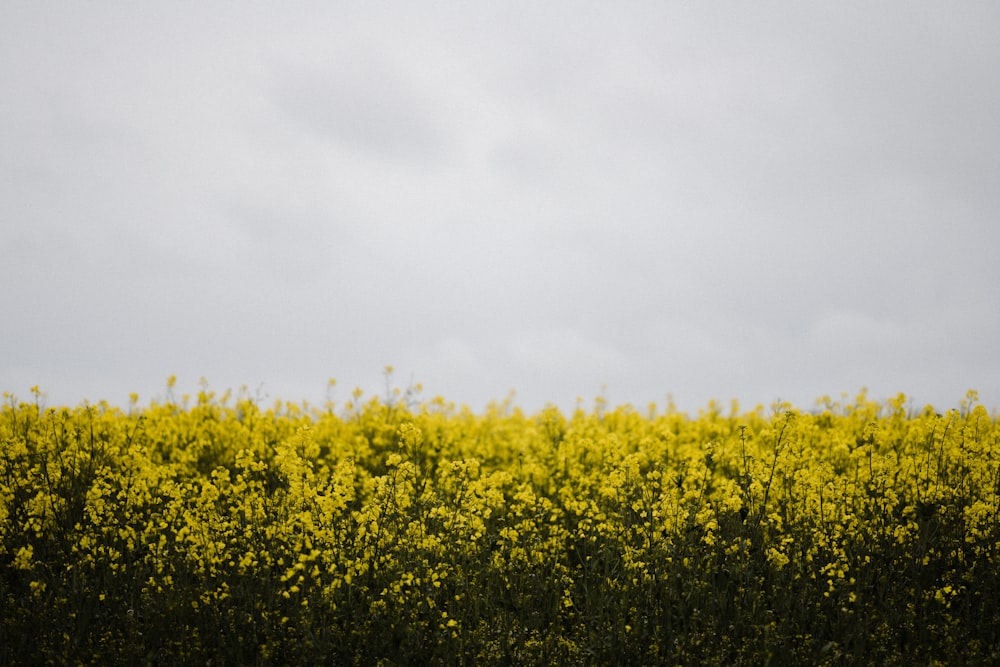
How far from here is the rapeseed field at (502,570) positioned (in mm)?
5305

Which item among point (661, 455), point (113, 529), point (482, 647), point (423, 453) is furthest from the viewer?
point (423, 453)

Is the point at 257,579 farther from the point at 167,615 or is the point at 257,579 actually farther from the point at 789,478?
the point at 789,478

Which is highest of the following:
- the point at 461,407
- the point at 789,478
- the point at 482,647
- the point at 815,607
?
the point at 461,407

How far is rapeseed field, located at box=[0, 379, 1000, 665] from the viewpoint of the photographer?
530 cm

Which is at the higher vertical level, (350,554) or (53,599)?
(350,554)

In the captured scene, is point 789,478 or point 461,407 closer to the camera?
point 789,478

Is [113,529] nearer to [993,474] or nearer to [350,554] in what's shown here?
[350,554]

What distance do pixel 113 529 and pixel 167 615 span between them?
1.37m

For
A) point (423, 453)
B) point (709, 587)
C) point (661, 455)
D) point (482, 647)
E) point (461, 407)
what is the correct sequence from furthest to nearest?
1. point (461, 407)
2. point (423, 453)
3. point (661, 455)
4. point (709, 587)
5. point (482, 647)

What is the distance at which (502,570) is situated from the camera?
6.10m

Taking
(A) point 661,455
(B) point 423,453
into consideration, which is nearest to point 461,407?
(B) point 423,453

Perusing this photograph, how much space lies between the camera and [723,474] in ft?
31.4

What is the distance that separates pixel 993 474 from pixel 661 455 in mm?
3330

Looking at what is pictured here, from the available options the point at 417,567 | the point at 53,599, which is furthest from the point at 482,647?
the point at 53,599
